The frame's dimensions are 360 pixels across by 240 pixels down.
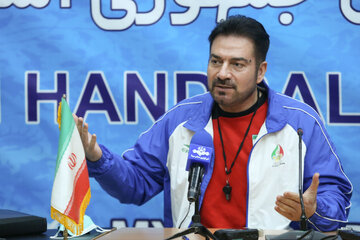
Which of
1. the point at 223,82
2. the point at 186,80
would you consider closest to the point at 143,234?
the point at 223,82

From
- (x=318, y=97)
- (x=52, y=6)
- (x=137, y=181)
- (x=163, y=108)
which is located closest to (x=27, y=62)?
(x=52, y=6)

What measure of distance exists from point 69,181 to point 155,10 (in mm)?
1463

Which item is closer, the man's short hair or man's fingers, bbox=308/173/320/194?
man's fingers, bbox=308/173/320/194

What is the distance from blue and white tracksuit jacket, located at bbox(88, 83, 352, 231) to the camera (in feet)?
8.94

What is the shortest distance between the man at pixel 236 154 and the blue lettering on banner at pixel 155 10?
0.39 metres

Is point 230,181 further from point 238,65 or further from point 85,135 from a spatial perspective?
point 85,135

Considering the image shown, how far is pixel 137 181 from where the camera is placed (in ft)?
9.46

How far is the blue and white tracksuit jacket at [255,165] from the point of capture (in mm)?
2725

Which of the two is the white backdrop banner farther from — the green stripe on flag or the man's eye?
the green stripe on flag

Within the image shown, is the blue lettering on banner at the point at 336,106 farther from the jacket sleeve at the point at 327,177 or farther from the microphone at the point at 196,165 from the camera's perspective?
the microphone at the point at 196,165

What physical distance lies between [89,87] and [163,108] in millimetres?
436

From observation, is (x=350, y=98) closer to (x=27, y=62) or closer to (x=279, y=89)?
(x=279, y=89)

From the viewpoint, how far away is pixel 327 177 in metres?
2.73

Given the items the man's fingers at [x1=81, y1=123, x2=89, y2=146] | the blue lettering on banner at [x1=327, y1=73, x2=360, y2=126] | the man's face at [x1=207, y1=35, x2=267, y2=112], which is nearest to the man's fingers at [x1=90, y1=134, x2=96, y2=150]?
the man's fingers at [x1=81, y1=123, x2=89, y2=146]
